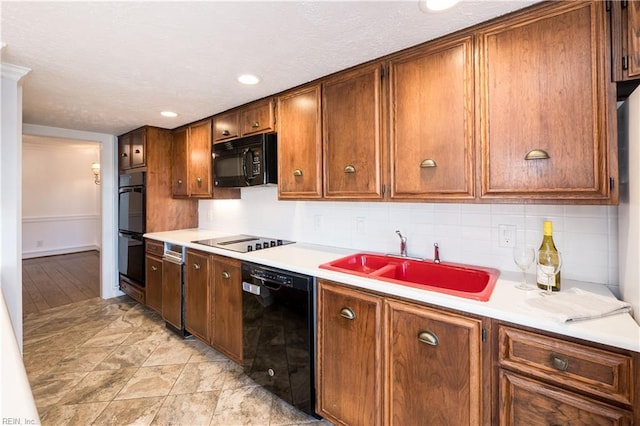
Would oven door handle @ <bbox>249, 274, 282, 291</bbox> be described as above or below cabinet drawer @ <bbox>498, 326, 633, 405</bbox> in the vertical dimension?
above

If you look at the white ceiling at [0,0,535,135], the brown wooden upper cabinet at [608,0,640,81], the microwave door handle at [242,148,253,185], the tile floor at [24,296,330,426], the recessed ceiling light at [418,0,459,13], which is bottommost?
the tile floor at [24,296,330,426]

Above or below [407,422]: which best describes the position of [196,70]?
above

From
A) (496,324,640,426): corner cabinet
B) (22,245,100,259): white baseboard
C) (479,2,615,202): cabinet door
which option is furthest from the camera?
(22,245,100,259): white baseboard

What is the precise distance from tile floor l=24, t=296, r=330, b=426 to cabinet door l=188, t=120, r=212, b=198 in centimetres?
150

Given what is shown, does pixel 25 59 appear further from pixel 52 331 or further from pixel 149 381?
pixel 52 331

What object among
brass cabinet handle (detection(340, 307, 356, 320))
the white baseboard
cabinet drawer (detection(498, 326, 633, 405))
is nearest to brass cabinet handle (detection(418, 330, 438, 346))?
cabinet drawer (detection(498, 326, 633, 405))

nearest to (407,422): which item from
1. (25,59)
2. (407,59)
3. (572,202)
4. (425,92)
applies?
(572,202)

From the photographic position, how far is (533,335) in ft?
3.51

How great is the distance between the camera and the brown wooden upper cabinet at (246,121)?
94.9 inches

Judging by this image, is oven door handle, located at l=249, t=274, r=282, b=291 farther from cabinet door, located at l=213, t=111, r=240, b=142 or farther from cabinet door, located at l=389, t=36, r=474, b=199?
cabinet door, located at l=213, t=111, r=240, b=142

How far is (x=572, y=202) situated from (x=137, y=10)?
6.71 ft

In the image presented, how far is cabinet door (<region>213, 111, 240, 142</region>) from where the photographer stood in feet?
8.89

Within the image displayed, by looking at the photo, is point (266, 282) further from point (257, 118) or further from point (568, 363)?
point (568, 363)

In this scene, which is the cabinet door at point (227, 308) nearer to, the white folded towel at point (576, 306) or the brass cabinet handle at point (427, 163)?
the brass cabinet handle at point (427, 163)
